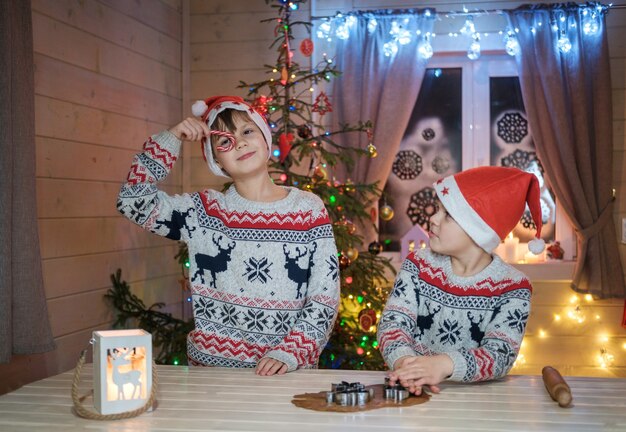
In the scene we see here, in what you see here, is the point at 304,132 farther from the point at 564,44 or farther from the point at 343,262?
the point at 564,44

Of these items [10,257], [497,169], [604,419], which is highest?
A: [497,169]

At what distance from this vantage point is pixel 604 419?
1402mm

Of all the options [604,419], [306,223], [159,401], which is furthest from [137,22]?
[604,419]

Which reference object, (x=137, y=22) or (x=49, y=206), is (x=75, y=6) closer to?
(x=137, y=22)

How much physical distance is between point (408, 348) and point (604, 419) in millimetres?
494

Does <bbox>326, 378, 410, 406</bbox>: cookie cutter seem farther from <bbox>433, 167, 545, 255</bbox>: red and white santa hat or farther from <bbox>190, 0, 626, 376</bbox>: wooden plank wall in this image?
<bbox>190, 0, 626, 376</bbox>: wooden plank wall

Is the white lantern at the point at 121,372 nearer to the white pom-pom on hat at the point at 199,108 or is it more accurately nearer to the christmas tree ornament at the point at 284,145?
the white pom-pom on hat at the point at 199,108

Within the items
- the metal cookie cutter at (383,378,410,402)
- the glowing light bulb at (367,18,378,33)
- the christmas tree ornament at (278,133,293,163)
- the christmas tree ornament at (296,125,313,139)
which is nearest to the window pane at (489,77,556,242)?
the glowing light bulb at (367,18,378,33)

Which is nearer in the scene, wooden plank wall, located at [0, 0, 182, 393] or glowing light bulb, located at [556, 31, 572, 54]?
wooden plank wall, located at [0, 0, 182, 393]

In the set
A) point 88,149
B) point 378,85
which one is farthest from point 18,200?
point 378,85

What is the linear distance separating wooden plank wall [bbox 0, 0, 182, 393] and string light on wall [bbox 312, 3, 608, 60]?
1.03 m

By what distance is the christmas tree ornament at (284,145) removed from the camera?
3.38 meters

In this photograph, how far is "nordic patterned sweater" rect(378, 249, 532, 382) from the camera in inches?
70.4

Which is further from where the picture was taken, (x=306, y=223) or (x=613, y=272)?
(x=613, y=272)
